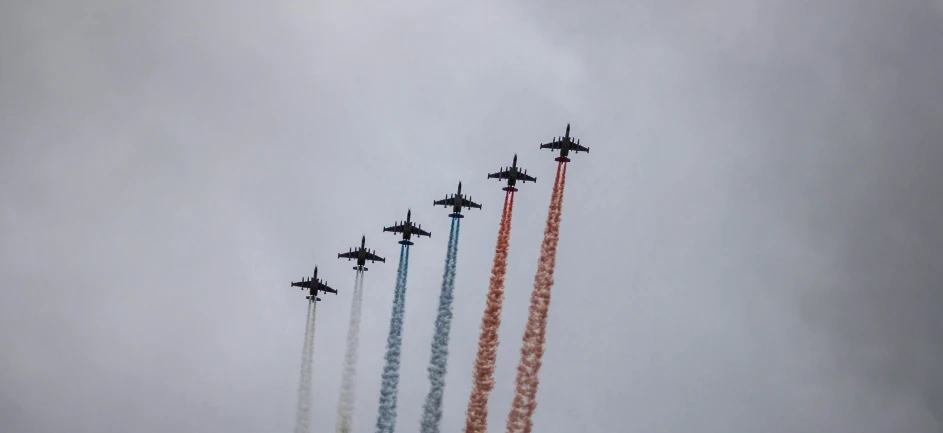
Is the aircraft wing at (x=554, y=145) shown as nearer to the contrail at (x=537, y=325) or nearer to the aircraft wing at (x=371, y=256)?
the contrail at (x=537, y=325)

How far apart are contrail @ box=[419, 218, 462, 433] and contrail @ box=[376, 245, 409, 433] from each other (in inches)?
246

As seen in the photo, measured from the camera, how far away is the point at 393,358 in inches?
7387

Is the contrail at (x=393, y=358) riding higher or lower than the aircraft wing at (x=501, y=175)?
lower

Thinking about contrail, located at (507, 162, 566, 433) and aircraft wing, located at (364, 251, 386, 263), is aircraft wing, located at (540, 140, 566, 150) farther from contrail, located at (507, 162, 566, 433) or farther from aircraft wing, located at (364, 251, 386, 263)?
aircraft wing, located at (364, 251, 386, 263)

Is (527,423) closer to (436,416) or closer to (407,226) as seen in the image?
(436,416)

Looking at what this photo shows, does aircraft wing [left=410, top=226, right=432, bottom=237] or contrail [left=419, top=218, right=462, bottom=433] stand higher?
aircraft wing [left=410, top=226, right=432, bottom=237]

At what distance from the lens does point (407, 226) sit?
637 feet

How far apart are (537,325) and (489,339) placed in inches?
259

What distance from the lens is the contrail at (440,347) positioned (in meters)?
179

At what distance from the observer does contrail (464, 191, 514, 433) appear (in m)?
176

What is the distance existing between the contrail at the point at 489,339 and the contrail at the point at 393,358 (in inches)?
482

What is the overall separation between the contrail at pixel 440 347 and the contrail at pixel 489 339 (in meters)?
4.75

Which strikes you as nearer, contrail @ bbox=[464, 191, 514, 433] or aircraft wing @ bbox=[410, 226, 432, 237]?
contrail @ bbox=[464, 191, 514, 433]

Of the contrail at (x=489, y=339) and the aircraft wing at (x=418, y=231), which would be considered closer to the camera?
the contrail at (x=489, y=339)
